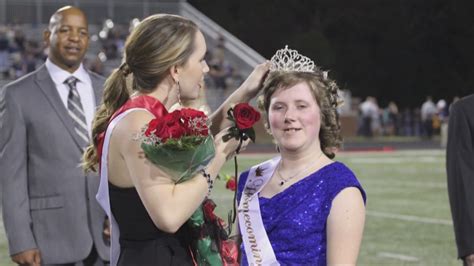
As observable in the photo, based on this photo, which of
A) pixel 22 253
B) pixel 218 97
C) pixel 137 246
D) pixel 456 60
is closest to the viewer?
pixel 137 246

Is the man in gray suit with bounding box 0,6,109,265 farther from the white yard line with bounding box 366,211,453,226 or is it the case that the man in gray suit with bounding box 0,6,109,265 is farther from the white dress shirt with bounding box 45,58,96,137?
the white yard line with bounding box 366,211,453,226

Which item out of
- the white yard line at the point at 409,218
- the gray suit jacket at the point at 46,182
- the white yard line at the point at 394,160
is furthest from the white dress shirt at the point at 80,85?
the white yard line at the point at 394,160

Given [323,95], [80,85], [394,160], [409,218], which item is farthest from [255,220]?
[394,160]

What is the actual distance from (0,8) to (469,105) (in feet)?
97.8

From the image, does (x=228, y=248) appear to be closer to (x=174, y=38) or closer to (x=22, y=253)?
(x=174, y=38)

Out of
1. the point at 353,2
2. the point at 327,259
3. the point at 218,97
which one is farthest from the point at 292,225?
the point at 353,2

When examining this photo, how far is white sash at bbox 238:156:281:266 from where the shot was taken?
3221 millimetres

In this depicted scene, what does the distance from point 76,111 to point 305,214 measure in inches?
78.8

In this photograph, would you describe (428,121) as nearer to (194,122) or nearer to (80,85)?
(80,85)

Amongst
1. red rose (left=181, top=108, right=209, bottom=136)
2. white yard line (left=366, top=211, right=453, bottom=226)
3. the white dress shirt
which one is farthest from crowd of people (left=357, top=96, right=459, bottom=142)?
red rose (left=181, top=108, right=209, bottom=136)

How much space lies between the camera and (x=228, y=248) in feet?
11.1

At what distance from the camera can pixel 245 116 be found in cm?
324

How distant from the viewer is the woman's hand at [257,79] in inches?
136

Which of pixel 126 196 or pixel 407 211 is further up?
pixel 126 196
